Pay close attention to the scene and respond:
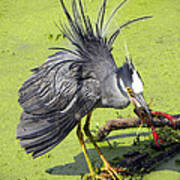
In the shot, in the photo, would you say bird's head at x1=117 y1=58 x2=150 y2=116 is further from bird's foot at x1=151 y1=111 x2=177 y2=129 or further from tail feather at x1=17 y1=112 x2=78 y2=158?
tail feather at x1=17 y1=112 x2=78 y2=158

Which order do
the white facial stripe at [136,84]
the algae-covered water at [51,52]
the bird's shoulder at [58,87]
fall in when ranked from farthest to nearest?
the algae-covered water at [51,52], the bird's shoulder at [58,87], the white facial stripe at [136,84]

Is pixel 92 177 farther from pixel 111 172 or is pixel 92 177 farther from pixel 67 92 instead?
pixel 67 92

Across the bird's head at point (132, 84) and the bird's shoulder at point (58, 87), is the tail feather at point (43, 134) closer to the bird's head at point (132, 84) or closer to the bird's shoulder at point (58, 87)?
the bird's shoulder at point (58, 87)

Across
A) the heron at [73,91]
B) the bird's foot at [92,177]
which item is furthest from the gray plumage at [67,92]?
the bird's foot at [92,177]

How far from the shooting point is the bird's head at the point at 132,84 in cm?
335

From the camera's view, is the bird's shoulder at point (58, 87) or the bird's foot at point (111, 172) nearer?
the bird's shoulder at point (58, 87)

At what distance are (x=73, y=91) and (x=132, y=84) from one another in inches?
22.6

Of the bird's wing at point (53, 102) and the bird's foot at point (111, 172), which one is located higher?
the bird's wing at point (53, 102)

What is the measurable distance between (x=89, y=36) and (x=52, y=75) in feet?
2.04

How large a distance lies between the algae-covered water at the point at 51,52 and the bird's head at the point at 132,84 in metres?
0.82

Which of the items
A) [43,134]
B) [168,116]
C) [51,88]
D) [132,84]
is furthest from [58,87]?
A: [168,116]

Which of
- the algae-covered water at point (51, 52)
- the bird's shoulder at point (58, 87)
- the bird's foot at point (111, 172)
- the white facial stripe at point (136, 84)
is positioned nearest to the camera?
the white facial stripe at point (136, 84)

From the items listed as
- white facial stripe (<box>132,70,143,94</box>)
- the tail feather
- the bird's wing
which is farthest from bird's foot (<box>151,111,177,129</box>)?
the tail feather

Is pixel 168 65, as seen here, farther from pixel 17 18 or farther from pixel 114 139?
pixel 17 18
